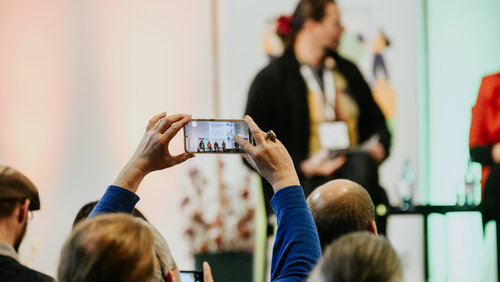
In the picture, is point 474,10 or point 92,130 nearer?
point 92,130

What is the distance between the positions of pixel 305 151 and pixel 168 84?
43.1 inches

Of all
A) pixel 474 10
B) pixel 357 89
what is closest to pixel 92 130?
pixel 357 89

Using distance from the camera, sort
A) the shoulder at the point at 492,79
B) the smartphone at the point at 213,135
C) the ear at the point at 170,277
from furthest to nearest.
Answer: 1. the shoulder at the point at 492,79
2. the smartphone at the point at 213,135
3. the ear at the point at 170,277

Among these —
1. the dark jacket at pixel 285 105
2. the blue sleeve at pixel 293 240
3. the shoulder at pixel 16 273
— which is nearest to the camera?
the blue sleeve at pixel 293 240

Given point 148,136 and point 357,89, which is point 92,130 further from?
point 148,136

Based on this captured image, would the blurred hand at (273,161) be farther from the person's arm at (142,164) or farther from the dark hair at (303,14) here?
the dark hair at (303,14)

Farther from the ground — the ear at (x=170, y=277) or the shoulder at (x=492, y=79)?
the shoulder at (x=492, y=79)

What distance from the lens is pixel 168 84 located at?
4.77 metres

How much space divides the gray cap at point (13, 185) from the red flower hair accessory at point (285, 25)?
3.20 meters

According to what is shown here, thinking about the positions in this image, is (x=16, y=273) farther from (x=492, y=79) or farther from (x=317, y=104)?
(x=492, y=79)

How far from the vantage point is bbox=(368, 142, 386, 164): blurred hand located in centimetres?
488

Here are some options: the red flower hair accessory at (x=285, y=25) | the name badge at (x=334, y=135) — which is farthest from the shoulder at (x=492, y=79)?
the red flower hair accessory at (x=285, y=25)

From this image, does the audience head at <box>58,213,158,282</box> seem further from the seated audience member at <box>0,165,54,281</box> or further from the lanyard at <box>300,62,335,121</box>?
the lanyard at <box>300,62,335,121</box>

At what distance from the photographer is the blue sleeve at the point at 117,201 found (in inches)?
52.1
